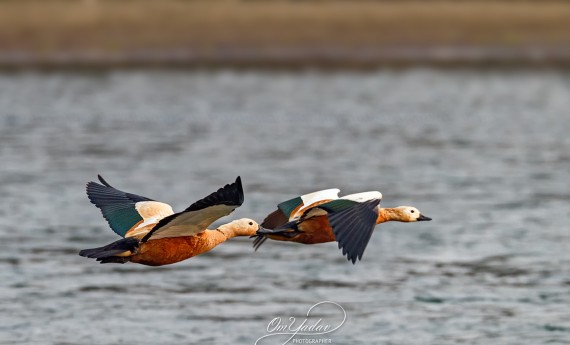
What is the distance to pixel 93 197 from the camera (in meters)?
16.7

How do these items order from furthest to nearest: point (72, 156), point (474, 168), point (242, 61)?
1. point (242, 61)
2. point (72, 156)
3. point (474, 168)

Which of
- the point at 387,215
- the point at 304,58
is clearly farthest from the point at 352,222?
the point at 304,58

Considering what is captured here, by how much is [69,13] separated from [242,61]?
377 inches

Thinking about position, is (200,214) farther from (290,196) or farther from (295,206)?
(290,196)

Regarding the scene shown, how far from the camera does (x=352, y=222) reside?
1459 cm

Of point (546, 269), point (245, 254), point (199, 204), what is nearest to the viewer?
point (199, 204)

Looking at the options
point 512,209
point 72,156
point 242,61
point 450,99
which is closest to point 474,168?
point 512,209

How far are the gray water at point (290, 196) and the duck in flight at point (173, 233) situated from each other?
4810mm

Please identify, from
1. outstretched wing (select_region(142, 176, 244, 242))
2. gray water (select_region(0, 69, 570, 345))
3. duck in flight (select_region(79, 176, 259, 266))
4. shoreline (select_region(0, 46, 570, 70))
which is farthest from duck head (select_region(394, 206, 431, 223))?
shoreline (select_region(0, 46, 570, 70))

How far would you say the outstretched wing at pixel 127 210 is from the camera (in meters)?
15.8

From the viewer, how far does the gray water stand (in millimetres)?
21500

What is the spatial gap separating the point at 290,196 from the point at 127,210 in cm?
1529

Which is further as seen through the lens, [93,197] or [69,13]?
[69,13]

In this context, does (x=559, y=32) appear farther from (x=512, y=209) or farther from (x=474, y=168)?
(x=512, y=209)
